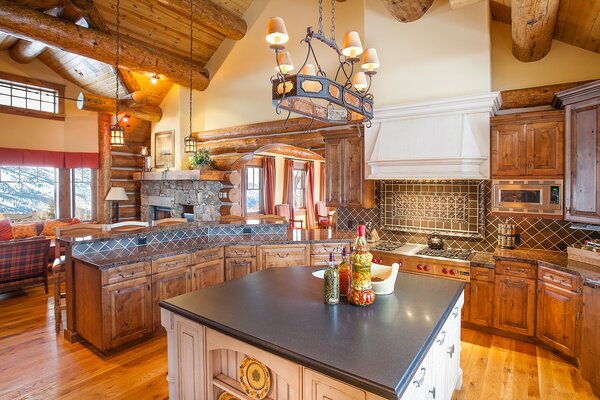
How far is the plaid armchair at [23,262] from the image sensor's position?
4797 mm

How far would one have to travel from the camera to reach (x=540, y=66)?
394cm

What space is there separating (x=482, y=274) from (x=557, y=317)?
29.7 inches

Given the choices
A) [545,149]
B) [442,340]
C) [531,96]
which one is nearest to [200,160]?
[531,96]

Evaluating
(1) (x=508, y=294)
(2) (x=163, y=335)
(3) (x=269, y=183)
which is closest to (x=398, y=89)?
(1) (x=508, y=294)

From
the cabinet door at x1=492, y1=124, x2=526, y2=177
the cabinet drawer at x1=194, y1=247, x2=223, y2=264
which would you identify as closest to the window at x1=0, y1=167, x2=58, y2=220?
the cabinet drawer at x1=194, y1=247, x2=223, y2=264

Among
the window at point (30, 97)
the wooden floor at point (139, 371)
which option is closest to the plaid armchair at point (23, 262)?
the wooden floor at point (139, 371)

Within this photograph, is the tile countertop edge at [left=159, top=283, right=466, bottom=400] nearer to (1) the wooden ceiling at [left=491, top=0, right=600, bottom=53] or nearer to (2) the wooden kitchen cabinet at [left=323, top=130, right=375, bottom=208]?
(2) the wooden kitchen cabinet at [left=323, top=130, right=375, bottom=208]

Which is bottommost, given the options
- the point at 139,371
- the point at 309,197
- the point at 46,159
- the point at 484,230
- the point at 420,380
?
the point at 139,371

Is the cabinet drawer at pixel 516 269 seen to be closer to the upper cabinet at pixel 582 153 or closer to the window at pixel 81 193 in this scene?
the upper cabinet at pixel 582 153

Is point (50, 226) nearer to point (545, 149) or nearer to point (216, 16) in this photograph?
point (216, 16)

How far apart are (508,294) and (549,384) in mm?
965

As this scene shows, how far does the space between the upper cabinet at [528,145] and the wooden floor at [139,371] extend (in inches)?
75.2

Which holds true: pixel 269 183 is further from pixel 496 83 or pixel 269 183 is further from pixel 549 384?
pixel 549 384

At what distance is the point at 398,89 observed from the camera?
14.6 feet
